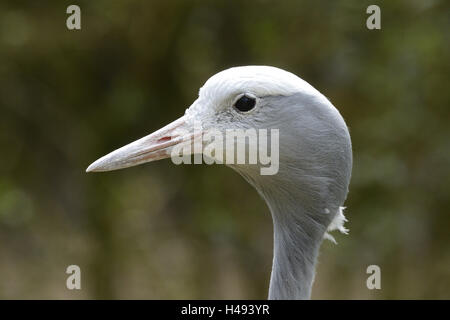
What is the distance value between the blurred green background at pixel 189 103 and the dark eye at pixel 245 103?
12.0 ft

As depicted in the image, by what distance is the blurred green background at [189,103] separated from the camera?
7.28 meters

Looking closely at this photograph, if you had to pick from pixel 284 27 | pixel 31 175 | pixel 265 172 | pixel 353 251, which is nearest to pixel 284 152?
pixel 265 172

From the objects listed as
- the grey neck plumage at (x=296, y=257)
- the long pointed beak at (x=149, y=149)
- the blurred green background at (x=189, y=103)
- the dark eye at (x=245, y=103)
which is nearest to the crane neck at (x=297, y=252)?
the grey neck plumage at (x=296, y=257)

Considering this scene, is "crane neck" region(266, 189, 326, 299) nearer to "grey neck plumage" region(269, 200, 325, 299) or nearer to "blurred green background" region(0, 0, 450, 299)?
"grey neck plumage" region(269, 200, 325, 299)

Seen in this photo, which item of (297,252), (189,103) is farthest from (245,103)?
(189,103)

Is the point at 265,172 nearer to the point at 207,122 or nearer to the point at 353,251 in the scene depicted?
the point at 207,122

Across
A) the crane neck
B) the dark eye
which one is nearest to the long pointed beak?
the dark eye

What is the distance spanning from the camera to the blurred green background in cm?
728

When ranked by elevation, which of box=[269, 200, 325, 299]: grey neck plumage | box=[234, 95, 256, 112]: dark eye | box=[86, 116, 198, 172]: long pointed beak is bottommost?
box=[269, 200, 325, 299]: grey neck plumage

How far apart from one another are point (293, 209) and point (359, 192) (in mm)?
4003

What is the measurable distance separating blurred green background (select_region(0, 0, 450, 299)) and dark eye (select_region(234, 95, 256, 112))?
366cm

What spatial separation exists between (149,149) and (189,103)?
4.08m

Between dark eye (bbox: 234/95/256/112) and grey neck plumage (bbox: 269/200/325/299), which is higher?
dark eye (bbox: 234/95/256/112)

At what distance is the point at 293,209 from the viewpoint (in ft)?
12.4
